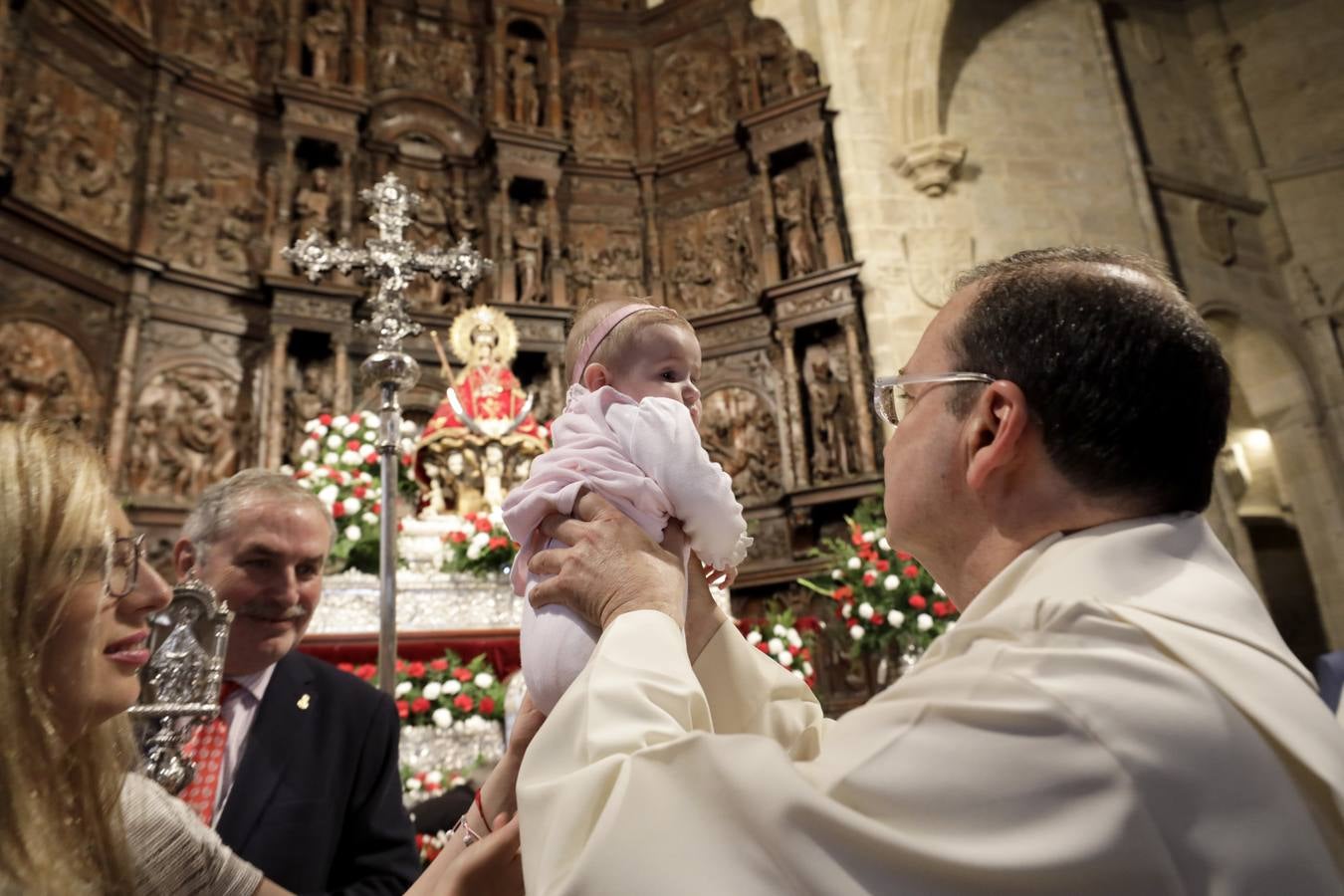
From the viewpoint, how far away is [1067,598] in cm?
99

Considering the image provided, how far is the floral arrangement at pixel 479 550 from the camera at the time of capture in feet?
17.9

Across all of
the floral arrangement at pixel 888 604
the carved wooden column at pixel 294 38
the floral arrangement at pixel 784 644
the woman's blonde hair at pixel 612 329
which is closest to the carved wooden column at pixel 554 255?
the carved wooden column at pixel 294 38

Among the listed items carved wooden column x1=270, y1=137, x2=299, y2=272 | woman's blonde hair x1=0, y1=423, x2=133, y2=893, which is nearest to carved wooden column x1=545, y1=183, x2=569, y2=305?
carved wooden column x1=270, y1=137, x2=299, y2=272

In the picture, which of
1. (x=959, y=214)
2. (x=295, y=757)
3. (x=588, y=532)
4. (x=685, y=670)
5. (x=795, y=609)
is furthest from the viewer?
(x=959, y=214)

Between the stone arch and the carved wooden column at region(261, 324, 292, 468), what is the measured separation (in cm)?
988

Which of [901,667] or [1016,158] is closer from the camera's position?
[901,667]

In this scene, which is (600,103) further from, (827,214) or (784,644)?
(784,644)

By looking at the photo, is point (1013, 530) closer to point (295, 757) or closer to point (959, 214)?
point (295, 757)

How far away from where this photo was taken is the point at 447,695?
4668 millimetres

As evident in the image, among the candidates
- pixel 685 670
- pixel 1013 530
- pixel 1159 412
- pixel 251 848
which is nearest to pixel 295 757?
pixel 251 848

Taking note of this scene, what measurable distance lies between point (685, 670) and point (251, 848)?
5.44ft

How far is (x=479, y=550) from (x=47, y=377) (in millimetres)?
4644

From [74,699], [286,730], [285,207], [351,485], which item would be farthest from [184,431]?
[74,699]

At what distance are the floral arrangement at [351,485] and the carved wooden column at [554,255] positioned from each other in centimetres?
429
